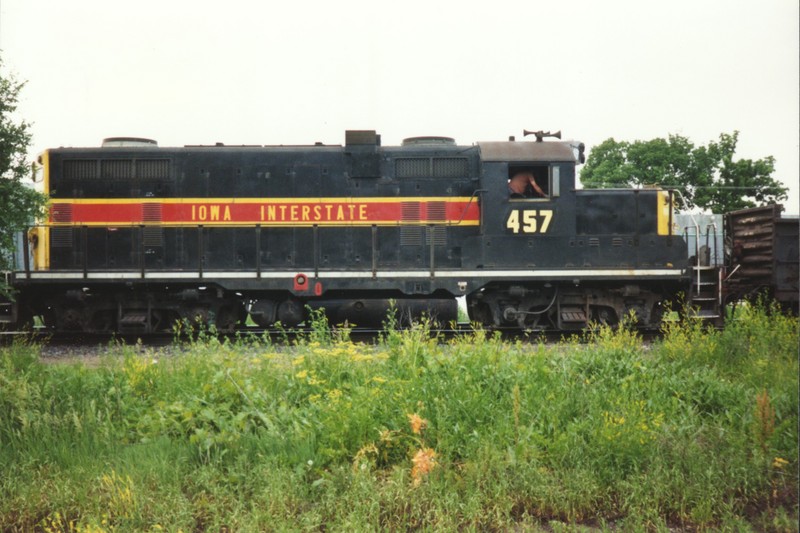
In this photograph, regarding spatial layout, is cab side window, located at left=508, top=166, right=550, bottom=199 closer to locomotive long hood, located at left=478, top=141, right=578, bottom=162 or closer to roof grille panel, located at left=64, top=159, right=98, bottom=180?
locomotive long hood, located at left=478, top=141, right=578, bottom=162

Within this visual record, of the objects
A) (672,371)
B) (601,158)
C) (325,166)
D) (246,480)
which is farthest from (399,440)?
(601,158)

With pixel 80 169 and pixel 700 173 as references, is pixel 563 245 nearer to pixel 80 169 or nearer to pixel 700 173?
pixel 80 169

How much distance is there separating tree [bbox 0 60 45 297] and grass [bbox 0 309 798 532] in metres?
1.73

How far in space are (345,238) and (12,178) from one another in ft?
19.1

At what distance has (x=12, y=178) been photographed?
6988 mm

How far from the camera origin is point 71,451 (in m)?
5.17

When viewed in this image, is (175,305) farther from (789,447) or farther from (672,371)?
(789,447)

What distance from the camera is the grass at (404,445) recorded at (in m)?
4.36

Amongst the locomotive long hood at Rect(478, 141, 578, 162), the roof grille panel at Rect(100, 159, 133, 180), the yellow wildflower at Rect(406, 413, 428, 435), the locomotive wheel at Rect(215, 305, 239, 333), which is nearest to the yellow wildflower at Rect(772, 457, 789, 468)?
the yellow wildflower at Rect(406, 413, 428, 435)

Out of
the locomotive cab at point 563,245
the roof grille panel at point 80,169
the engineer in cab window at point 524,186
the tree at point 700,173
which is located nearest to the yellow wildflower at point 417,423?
the locomotive cab at point 563,245

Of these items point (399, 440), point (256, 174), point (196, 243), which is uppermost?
point (256, 174)

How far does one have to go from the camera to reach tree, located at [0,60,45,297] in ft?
22.2

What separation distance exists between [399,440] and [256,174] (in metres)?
8.01

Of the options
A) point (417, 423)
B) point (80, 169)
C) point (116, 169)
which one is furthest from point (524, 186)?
point (80, 169)
